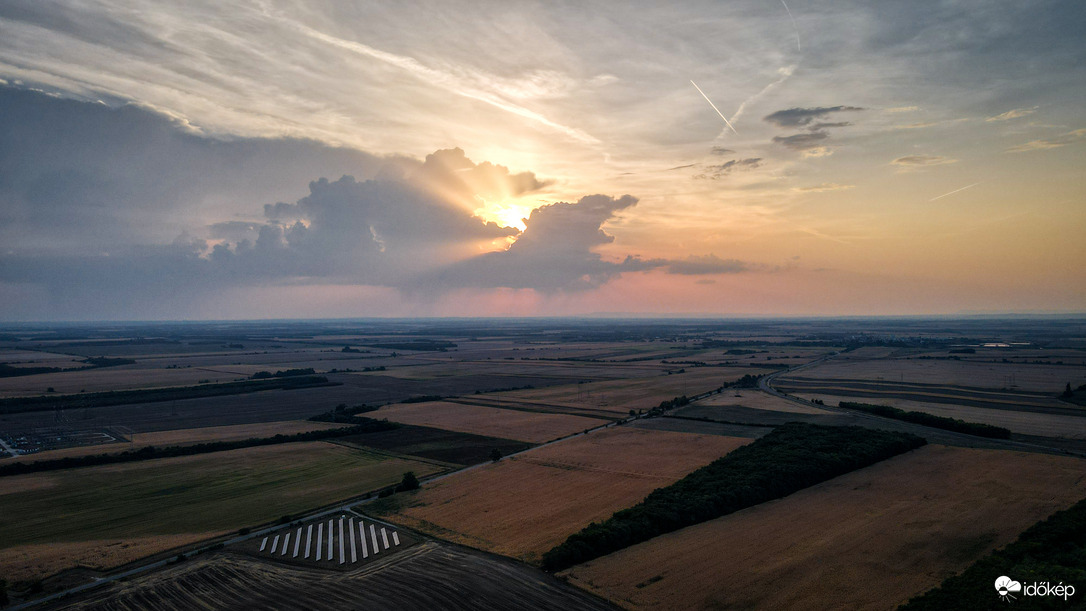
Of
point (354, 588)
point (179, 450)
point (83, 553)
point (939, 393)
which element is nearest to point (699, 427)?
point (354, 588)

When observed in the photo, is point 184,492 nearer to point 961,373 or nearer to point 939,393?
point 939,393

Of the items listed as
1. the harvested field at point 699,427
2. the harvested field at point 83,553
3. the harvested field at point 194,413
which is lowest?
the harvested field at point 194,413

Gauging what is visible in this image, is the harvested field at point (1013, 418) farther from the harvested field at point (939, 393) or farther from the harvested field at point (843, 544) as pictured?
the harvested field at point (843, 544)

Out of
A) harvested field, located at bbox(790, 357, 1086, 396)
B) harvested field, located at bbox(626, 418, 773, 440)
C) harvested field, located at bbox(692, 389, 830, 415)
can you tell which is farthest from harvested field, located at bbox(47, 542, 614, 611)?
harvested field, located at bbox(790, 357, 1086, 396)

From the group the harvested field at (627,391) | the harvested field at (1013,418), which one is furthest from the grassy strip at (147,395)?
the harvested field at (1013,418)

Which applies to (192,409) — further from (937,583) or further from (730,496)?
(937,583)

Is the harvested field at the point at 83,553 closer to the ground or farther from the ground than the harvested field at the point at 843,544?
closer to the ground

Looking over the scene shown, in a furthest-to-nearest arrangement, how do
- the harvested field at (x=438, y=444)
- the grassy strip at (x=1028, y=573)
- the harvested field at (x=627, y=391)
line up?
1. the harvested field at (x=627, y=391)
2. the harvested field at (x=438, y=444)
3. the grassy strip at (x=1028, y=573)

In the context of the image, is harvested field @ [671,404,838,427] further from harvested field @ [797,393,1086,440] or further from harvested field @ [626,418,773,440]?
harvested field @ [797,393,1086,440]
